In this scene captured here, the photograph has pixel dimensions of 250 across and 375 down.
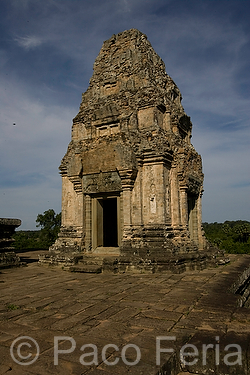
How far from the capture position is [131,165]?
372 inches

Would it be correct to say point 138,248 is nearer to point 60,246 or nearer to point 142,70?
point 60,246

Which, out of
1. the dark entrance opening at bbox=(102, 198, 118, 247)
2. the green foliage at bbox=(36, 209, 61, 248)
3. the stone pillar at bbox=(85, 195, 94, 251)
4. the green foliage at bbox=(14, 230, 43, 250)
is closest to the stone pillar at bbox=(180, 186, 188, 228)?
the stone pillar at bbox=(85, 195, 94, 251)

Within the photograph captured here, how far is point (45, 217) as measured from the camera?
3000cm

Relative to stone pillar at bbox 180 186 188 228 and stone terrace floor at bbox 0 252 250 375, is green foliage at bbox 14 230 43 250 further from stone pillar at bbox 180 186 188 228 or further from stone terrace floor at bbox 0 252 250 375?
stone terrace floor at bbox 0 252 250 375

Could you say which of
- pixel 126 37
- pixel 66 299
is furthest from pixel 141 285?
pixel 126 37

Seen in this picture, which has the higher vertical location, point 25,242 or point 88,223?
point 88,223

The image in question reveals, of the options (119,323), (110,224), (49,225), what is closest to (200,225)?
(110,224)

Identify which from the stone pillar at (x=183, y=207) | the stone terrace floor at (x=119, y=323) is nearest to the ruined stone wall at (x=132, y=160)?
the stone pillar at (x=183, y=207)

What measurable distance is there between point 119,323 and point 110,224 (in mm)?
9490

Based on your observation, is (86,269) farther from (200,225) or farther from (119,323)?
(200,225)

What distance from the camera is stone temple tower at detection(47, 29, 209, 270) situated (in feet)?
31.0

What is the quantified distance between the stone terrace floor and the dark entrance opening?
5961 mm

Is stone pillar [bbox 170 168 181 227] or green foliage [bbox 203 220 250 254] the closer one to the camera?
stone pillar [bbox 170 168 181 227]

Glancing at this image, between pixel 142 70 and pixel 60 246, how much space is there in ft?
23.5
